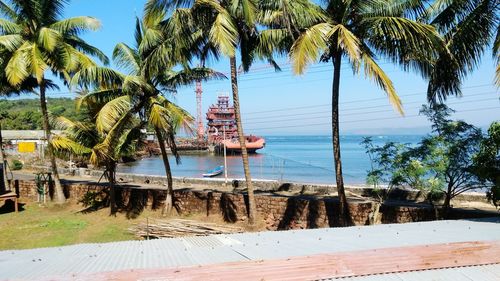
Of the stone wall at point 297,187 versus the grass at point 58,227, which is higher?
the stone wall at point 297,187

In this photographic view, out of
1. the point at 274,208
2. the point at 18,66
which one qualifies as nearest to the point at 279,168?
the point at 274,208

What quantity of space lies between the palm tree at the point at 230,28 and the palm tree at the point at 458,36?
182 inches

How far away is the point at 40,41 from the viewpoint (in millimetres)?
16266

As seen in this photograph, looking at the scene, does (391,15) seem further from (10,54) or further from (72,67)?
(10,54)

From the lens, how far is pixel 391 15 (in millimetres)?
10195

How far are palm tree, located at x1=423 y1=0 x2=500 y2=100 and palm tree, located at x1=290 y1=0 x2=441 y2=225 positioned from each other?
519 millimetres

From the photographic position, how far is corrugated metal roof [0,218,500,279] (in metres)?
4.46

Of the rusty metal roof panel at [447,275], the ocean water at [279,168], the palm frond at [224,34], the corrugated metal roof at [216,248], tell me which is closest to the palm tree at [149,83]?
the palm frond at [224,34]

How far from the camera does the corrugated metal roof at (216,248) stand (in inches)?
176

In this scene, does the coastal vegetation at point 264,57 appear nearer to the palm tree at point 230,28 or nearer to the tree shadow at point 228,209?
the palm tree at point 230,28

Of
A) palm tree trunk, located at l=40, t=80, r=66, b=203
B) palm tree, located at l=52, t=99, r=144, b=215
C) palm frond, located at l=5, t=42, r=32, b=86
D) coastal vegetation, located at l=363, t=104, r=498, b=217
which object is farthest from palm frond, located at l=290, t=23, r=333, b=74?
palm tree trunk, located at l=40, t=80, r=66, b=203

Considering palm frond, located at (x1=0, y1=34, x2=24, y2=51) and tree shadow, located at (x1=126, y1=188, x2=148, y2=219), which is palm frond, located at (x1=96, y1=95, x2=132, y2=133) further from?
palm frond, located at (x1=0, y1=34, x2=24, y2=51)

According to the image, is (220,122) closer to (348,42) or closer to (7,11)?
(7,11)

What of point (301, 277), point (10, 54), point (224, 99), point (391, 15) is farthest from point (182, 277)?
point (224, 99)
